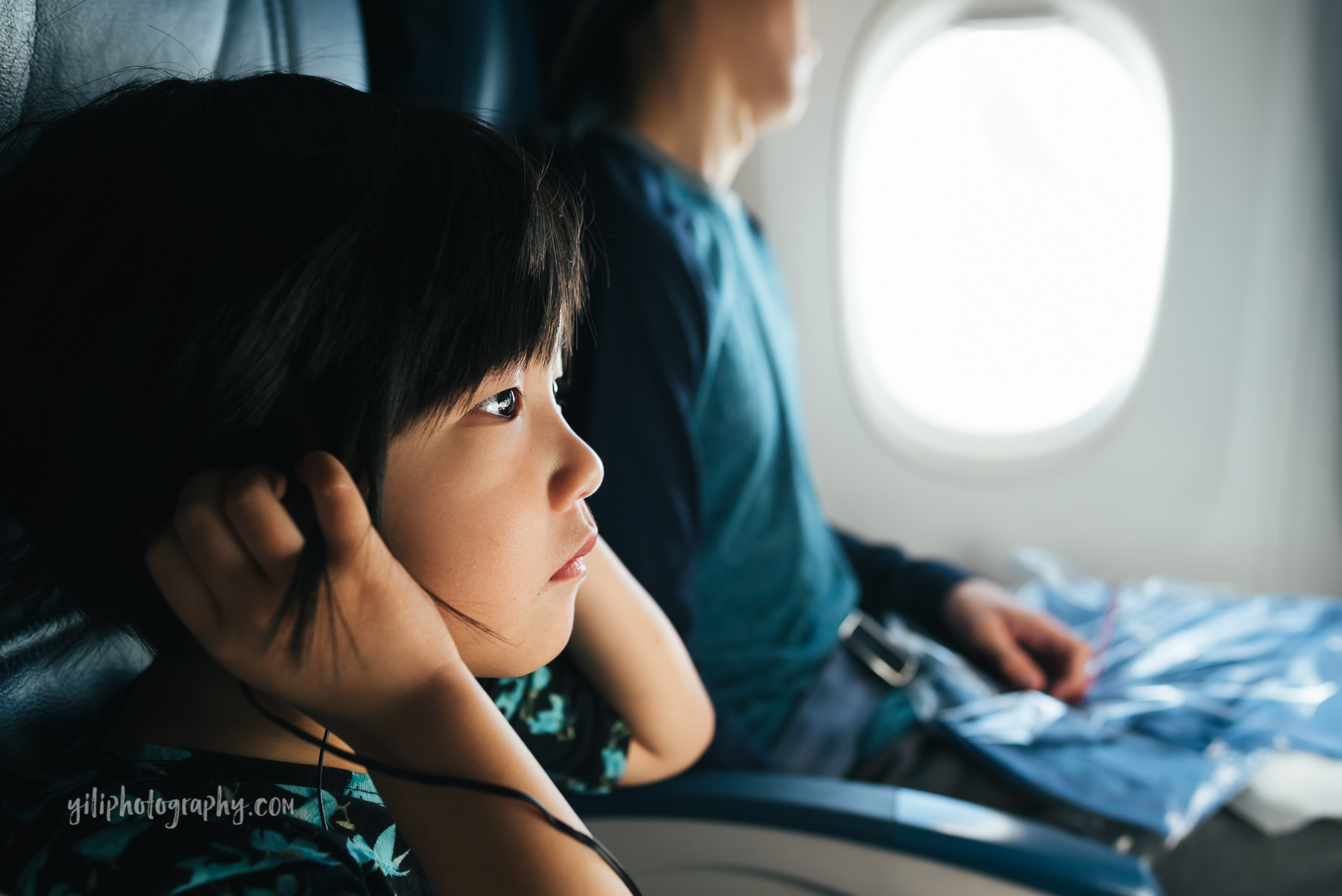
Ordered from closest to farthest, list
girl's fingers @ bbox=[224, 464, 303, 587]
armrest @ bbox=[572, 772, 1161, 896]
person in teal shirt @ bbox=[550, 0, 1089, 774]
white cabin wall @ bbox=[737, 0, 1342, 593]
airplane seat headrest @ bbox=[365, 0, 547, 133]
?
girl's fingers @ bbox=[224, 464, 303, 587] → armrest @ bbox=[572, 772, 1161, 896] → person in teal shirt @ bbox=[550, 0, 1089, 774] → airplane seat headrest @ bbox=[365, 0, 547, 133] → white cabin wall @ bbox=[737, 0, 1342, 593]

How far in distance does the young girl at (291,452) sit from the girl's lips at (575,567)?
11 millimetres

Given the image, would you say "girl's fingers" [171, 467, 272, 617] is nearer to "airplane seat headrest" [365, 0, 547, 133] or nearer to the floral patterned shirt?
the floral patterned shirt

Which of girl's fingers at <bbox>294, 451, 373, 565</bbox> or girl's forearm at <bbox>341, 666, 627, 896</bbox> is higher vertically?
girl's fingers at <bbox>294, 451, 373, 565</bbox>

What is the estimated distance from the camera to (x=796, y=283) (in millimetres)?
1764

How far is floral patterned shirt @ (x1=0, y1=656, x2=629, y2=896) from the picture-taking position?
389 mm

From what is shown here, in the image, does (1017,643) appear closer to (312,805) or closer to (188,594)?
(312,805)

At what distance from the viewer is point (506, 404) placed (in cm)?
46

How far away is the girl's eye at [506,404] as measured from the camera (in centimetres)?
46

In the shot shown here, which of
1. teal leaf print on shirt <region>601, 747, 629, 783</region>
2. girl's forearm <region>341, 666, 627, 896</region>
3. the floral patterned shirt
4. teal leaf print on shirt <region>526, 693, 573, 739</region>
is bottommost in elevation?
teal leaf print on shirt <region>601, 747, 629, 783</region>

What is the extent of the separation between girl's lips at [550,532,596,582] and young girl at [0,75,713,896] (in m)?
0.01

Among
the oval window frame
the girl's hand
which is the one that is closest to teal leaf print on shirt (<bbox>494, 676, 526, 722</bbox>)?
the girl's hand

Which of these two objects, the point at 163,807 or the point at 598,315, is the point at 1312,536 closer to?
the point at 598,315

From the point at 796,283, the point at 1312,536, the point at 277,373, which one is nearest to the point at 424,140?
the point at 277,373

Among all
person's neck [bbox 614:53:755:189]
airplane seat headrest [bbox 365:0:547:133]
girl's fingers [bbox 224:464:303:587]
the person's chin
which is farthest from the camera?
person's neck [bbox 614:53:755:189]
